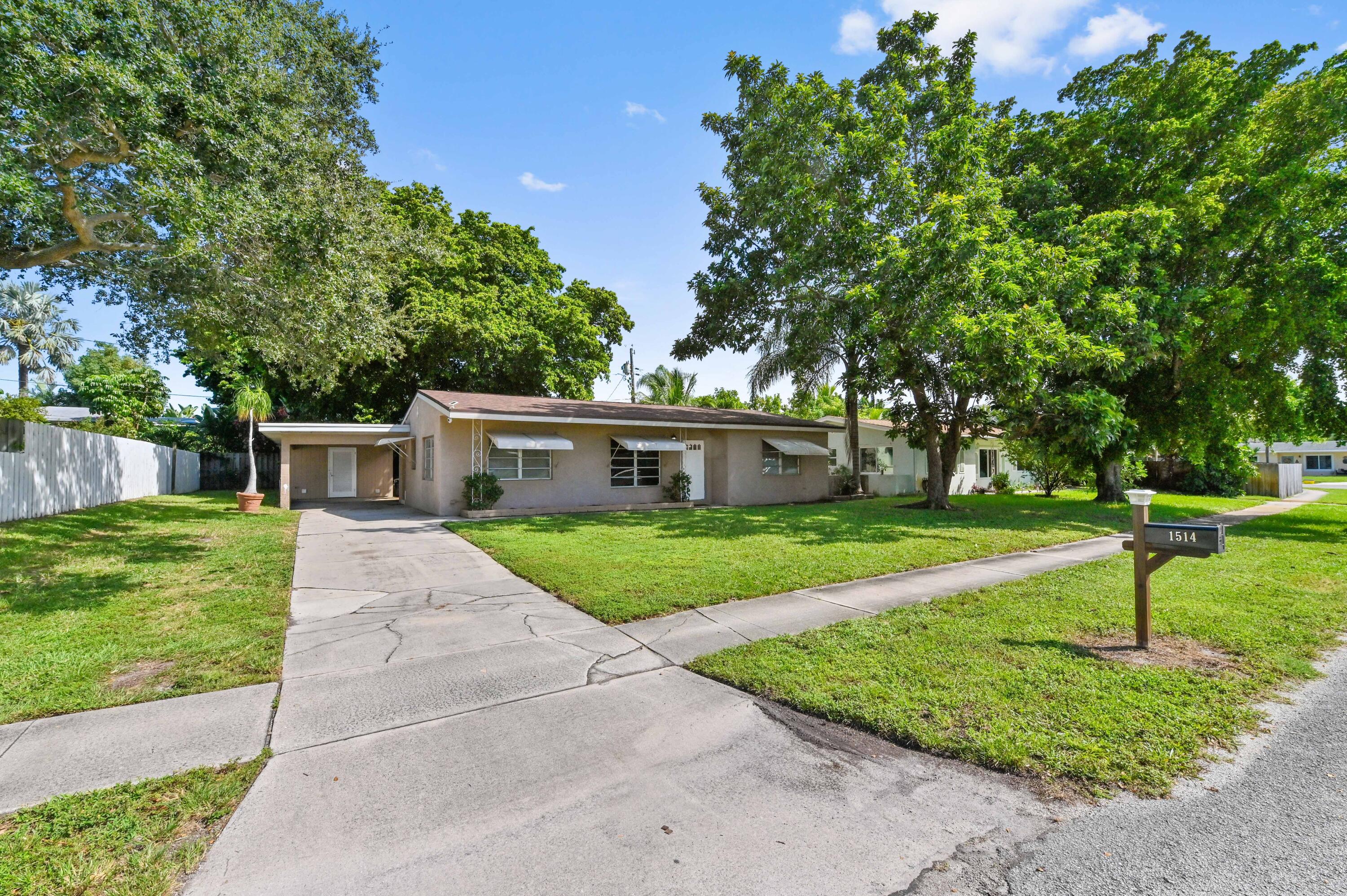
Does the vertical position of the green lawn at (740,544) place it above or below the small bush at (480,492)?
below

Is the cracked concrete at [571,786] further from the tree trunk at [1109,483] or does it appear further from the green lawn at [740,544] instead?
the tree trunk at [1109,483]

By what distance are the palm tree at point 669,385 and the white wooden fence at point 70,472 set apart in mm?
19591

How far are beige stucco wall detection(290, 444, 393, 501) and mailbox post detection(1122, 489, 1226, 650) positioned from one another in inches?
894

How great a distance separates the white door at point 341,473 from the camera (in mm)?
21766

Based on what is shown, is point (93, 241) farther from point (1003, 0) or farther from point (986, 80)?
point (986, 80)

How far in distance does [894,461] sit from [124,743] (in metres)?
24.2

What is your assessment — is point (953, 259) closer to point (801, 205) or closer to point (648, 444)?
point (801, 205)

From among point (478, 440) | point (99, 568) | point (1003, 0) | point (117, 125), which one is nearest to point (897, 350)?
point (1003, 0)

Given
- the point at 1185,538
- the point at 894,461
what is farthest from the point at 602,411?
the point at 894,461

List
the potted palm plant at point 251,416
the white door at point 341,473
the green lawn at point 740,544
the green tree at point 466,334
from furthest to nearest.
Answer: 1. the green tree at point 466,334
2. the white door at point 341,473
3. the potted palm plant at point 251,416
4. the green lawn at point 740,544

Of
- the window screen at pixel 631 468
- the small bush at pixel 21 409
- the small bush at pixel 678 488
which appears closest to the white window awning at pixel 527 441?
the window screen at pixel 631 468

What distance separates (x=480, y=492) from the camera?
46.2 feet

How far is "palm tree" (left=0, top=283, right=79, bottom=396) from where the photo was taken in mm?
33281

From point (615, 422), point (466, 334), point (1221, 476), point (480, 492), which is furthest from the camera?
point (1221, 476)
